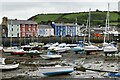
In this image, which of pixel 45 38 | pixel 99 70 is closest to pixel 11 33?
pixel 45 38

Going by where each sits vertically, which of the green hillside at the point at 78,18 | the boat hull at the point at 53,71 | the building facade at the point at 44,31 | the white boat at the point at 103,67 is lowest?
the white boat at the point at 103,67

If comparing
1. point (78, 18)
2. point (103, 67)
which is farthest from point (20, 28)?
point (78, 18)

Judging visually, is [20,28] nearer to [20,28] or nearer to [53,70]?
[20,28]

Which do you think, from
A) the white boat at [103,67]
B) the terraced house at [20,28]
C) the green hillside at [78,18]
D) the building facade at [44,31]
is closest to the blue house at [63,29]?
the building facade at [44,31]

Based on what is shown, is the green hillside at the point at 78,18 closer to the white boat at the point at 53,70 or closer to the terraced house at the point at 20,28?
the terraced house at the point at 20,28

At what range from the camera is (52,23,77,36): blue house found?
87625 millimetres

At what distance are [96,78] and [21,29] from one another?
185ft

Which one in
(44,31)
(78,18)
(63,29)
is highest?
(78,18)

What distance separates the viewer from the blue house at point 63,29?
3450 inches

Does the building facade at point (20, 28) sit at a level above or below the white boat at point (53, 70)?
above

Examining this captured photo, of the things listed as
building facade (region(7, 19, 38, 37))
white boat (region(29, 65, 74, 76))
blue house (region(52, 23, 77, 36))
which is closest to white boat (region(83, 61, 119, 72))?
white boat (region(29, 65, 74, 76))

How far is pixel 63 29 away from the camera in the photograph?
88.7 meters

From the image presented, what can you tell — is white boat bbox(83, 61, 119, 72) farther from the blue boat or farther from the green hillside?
the green hillside

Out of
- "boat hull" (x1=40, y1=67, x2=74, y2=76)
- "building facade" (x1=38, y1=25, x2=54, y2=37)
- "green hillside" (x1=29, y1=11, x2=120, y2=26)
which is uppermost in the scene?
"green hillside" (x1=29, y1=11, x2=120, y2=26)
